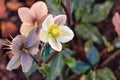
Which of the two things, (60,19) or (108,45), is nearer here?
(60,19)

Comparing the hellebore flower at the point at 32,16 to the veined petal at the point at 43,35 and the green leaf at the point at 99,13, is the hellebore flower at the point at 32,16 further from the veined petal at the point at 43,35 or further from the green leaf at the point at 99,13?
the green leaf at the point at 99,13

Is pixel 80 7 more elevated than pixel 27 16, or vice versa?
pixel 27 16

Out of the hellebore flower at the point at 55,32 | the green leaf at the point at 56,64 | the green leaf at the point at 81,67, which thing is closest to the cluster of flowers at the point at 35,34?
the hellebore flower at the point at 55,32

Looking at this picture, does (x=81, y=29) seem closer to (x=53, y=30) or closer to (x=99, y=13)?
(x=99, y=13)

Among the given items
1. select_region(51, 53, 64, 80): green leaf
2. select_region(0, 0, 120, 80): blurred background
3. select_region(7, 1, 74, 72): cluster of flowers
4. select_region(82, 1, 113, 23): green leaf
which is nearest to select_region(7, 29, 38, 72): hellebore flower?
select_region(7, 1, 74, 72): cluster of flowers

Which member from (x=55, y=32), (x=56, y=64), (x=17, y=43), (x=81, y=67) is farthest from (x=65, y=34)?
(x=81, y=67)

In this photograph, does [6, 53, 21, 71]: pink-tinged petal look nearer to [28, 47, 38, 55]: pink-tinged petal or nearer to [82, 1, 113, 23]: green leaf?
[28, 47, 38, 55]: pink-tinged petal

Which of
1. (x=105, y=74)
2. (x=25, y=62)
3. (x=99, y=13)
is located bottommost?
(x=105, y=74)
